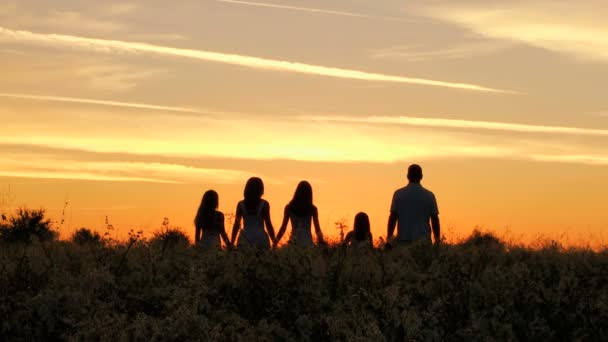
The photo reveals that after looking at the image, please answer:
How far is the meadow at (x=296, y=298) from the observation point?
38.4 ft

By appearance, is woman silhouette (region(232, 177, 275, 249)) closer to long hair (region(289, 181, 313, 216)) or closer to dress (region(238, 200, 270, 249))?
dress (region(238, 200, 270, 249))

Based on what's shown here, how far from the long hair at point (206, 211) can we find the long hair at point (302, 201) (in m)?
1.63

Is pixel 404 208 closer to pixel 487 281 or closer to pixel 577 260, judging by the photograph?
pixel 577 260

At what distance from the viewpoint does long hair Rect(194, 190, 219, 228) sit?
20.1m

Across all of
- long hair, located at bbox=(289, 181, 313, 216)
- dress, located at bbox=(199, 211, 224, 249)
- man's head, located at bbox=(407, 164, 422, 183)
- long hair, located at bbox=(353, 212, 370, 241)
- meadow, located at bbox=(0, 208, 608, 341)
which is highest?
man's head, located at bbox=(407, 164, 422, 183)

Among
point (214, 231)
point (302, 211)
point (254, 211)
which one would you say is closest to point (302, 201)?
point (302, 211)

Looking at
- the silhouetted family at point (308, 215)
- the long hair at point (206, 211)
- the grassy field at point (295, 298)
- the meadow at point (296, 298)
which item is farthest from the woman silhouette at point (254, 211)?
the grassy field at point (295, 298)

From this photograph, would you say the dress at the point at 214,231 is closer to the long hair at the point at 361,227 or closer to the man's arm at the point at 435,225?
the long hair at the point at 361,227

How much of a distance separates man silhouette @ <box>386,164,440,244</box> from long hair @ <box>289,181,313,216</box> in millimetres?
1549

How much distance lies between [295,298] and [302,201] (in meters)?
6.47

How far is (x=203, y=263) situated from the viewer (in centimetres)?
1541

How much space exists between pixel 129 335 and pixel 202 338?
0.94 m

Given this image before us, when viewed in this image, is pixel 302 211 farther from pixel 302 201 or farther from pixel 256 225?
pixel 256 225

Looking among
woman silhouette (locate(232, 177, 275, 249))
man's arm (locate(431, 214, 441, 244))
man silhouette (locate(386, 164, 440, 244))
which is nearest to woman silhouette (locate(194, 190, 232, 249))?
woman silhouette (locate(232, 177, 275, 249))
